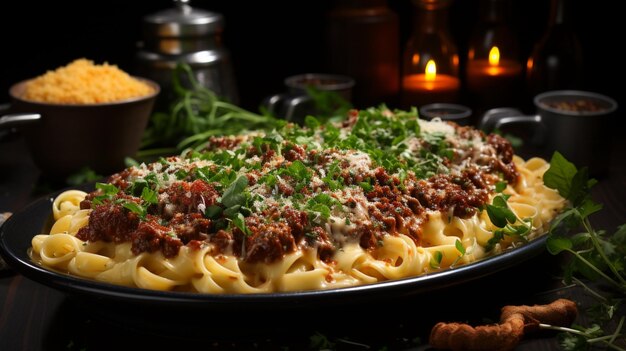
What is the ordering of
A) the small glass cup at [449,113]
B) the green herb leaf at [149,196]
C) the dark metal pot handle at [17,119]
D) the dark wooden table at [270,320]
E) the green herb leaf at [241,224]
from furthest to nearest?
the small glass cup at [449,113] → the dark metal pot handle at [17,119] → the green herb leaf at [149,196] → the green herb leaf at [241,224] → the dark wooden table at [270,320]

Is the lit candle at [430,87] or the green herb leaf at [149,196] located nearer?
the green herb leaf at [149,196]

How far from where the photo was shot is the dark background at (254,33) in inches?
198

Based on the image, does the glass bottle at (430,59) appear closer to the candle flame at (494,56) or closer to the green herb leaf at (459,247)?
the candle flame at (494,56)

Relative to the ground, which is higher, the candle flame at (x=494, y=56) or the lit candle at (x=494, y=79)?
the candle flame at (x=494, y=56)

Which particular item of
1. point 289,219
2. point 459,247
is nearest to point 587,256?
point 459,247

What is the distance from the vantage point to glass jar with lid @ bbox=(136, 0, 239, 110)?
4430 mm

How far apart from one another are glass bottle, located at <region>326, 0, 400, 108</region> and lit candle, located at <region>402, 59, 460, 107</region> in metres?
0.34

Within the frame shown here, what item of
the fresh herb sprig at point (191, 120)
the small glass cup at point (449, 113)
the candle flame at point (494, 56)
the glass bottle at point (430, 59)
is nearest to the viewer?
the small glass cup at point (449, 113)

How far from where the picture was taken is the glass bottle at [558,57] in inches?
172

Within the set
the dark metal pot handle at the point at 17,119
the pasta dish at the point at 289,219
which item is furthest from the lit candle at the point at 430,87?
the dark metal pot handle at the point at 17,119

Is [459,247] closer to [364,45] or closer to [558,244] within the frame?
[558,244]

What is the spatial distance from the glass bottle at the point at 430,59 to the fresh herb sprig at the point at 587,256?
2.03 meters

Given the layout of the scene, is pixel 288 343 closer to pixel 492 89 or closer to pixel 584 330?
pixel 584 330

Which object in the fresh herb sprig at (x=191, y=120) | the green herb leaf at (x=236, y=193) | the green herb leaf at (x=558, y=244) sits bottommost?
the fresh herb sprig at (x=191, y=120)
